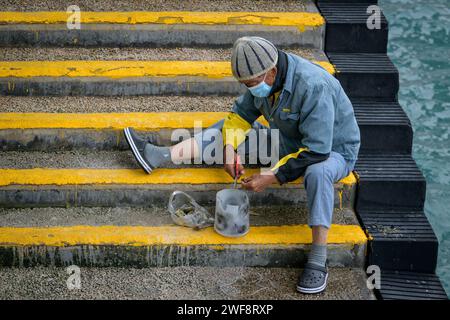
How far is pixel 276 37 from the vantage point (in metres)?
5.40

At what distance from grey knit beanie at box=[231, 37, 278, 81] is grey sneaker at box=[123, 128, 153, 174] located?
3.20ft

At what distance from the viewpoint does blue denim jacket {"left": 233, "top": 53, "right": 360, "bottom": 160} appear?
151 inches

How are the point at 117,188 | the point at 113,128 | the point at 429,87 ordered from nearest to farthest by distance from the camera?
the point at 117,188
the point at 113,128
the point at 429,87

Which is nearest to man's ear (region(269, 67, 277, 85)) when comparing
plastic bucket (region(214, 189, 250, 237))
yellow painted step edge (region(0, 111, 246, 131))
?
plastic bucket (region(214, 189, 250, 237))

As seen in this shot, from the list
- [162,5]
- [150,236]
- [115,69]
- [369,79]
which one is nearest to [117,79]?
[115,69]

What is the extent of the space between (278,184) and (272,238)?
419mm

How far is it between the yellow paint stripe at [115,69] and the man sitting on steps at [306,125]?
911 millimetres

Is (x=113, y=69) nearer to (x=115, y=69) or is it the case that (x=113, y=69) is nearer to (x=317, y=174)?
(x=115, y=69)

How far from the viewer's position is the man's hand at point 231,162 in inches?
168

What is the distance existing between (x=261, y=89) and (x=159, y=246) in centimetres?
113

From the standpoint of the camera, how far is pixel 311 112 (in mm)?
3859

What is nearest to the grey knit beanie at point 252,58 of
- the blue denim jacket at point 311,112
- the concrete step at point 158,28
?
the blue denim jacket at point 311,112

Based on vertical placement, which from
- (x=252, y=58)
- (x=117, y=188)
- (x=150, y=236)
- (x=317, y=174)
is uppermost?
(x=252, y=58)
